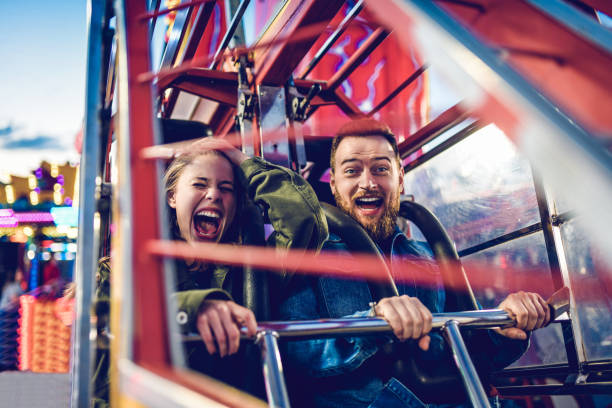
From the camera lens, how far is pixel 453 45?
0.47 metres

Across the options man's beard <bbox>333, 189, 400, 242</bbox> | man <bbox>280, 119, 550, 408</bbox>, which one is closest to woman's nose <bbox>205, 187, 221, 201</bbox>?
man <bbox>280, 119, 550, 408</bbox>

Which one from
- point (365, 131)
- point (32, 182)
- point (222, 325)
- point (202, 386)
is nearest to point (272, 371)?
point (222, 325)

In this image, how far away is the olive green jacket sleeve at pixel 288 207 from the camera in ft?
4.91

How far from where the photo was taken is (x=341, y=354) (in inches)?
54.5

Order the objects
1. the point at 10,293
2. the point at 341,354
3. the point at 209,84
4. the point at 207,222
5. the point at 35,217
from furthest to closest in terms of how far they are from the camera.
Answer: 1. the point at 35,217
2. the point at 10,293
3. the point at 209,84
4. the point at 207,222
5. the point at 341,354

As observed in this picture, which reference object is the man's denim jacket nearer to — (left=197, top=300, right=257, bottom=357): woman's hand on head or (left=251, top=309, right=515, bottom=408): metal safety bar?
(left=251, top=309, right=515, bottom=408): metal safety bar

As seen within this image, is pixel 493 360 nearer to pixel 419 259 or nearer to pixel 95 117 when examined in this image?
pixel 419 259

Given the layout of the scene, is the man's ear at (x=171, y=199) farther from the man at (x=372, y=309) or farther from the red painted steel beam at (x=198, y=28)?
the red painted steel beam at (x=198, y=28)

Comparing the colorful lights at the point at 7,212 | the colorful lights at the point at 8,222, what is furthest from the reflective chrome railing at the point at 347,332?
the colorful lights at the point at 8,222

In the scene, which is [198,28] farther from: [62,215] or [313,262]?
[62,215]

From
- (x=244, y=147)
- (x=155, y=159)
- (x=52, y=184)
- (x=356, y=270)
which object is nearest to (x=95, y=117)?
(x=155, y=159)

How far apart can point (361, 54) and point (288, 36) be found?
0.51 m

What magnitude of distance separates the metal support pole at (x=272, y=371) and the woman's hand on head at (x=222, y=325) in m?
0.03

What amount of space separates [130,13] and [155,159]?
0.28 meters
